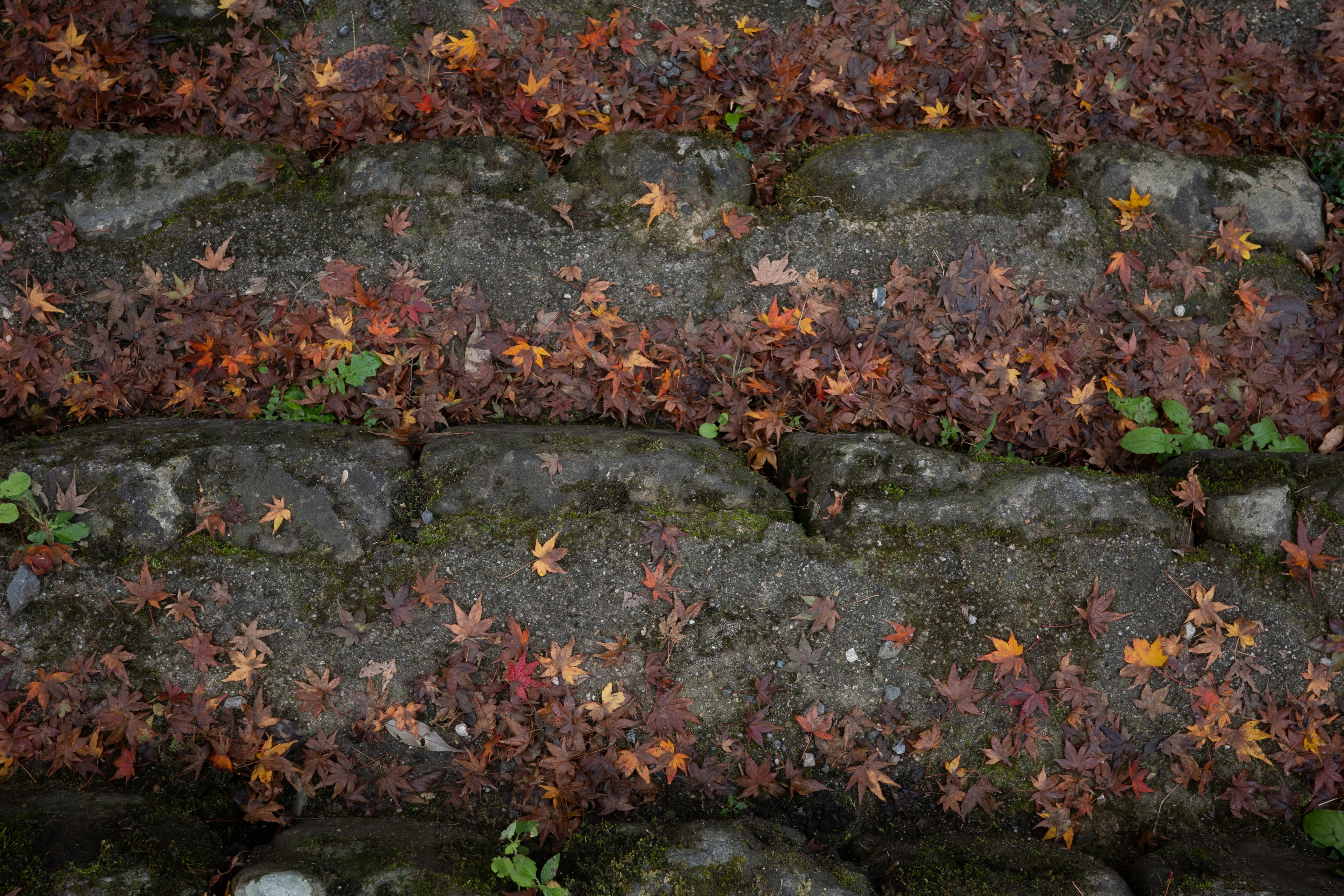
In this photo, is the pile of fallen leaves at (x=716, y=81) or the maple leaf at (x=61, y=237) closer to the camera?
the maple leaf at (x=61, y=237)

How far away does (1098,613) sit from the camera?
11.6 ft

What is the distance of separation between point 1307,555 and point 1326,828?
4.10 ft

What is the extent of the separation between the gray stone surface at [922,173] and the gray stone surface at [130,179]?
3336mm

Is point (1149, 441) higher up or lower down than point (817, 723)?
higher up

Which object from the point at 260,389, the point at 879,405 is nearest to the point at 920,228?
the point at 879,405

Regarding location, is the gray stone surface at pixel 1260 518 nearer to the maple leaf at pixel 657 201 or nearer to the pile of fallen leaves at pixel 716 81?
the pile of fallen leaves at pixel 716 81

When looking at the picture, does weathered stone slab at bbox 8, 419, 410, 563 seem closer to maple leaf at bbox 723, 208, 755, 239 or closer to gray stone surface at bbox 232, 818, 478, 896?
gray stone surface at bbox 232, 818, 478, 896

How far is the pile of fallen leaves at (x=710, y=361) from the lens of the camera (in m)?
4.07

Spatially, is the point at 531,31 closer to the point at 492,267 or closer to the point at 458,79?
the point at 458,79

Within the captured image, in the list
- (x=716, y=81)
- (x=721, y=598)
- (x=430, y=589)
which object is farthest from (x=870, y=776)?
(x=716, y=81)

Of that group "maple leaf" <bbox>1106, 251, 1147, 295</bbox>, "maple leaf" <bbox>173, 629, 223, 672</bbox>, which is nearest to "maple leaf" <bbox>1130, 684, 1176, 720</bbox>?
"maple leaf" <bbox>1106, 251, 1147, 295</bbox>

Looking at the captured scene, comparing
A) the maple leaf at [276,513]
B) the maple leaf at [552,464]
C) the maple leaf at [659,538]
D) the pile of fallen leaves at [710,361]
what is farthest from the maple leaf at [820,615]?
the maple leaf at [276,513]

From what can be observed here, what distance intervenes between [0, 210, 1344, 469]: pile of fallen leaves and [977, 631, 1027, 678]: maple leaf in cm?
115

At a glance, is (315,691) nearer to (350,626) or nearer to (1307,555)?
(350,626)
